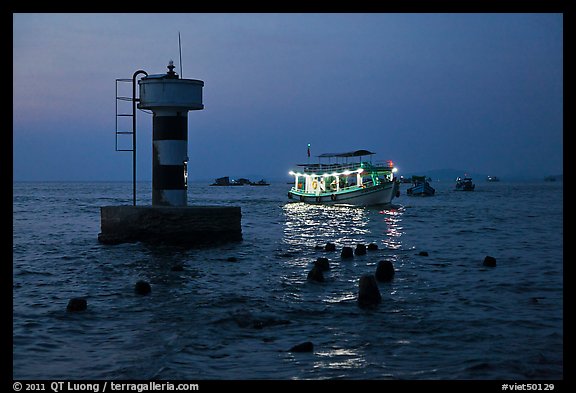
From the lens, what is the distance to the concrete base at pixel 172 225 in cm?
2319

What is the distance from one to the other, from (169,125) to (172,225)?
159 inches

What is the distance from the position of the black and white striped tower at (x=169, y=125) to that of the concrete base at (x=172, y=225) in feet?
4.23

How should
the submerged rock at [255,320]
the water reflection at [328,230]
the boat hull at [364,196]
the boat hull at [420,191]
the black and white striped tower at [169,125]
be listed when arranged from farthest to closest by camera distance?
the boat hull at [420,191], the boat hull at [364,196], the water reflection at [328,230], the black and white striped tower at [169,125], the submerged rock at [255,320]

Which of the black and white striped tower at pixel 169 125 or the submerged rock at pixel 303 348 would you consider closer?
the submerged rock at pixel 303 348

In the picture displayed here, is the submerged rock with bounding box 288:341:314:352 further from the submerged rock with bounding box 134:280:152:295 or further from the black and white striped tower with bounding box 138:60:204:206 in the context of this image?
the black and white striped tower with bounding box 138:60:204:206

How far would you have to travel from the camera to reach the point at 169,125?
2439 centimetres

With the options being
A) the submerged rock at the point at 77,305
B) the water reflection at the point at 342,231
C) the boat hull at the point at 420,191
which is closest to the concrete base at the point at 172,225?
the water reflection at the point at 342,231

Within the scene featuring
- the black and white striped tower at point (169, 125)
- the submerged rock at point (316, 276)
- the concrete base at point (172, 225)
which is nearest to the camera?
the submerged rock at point (316, 276)

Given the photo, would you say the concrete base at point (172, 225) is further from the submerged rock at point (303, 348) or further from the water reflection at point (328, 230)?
the submerged rock at point (303, 348)

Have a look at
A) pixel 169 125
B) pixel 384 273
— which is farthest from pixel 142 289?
pixel 169 125

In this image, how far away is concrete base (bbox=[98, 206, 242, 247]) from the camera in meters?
23.2

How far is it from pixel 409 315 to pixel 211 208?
12.1 m

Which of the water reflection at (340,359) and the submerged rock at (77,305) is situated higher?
the submerged rock at (77,305)
